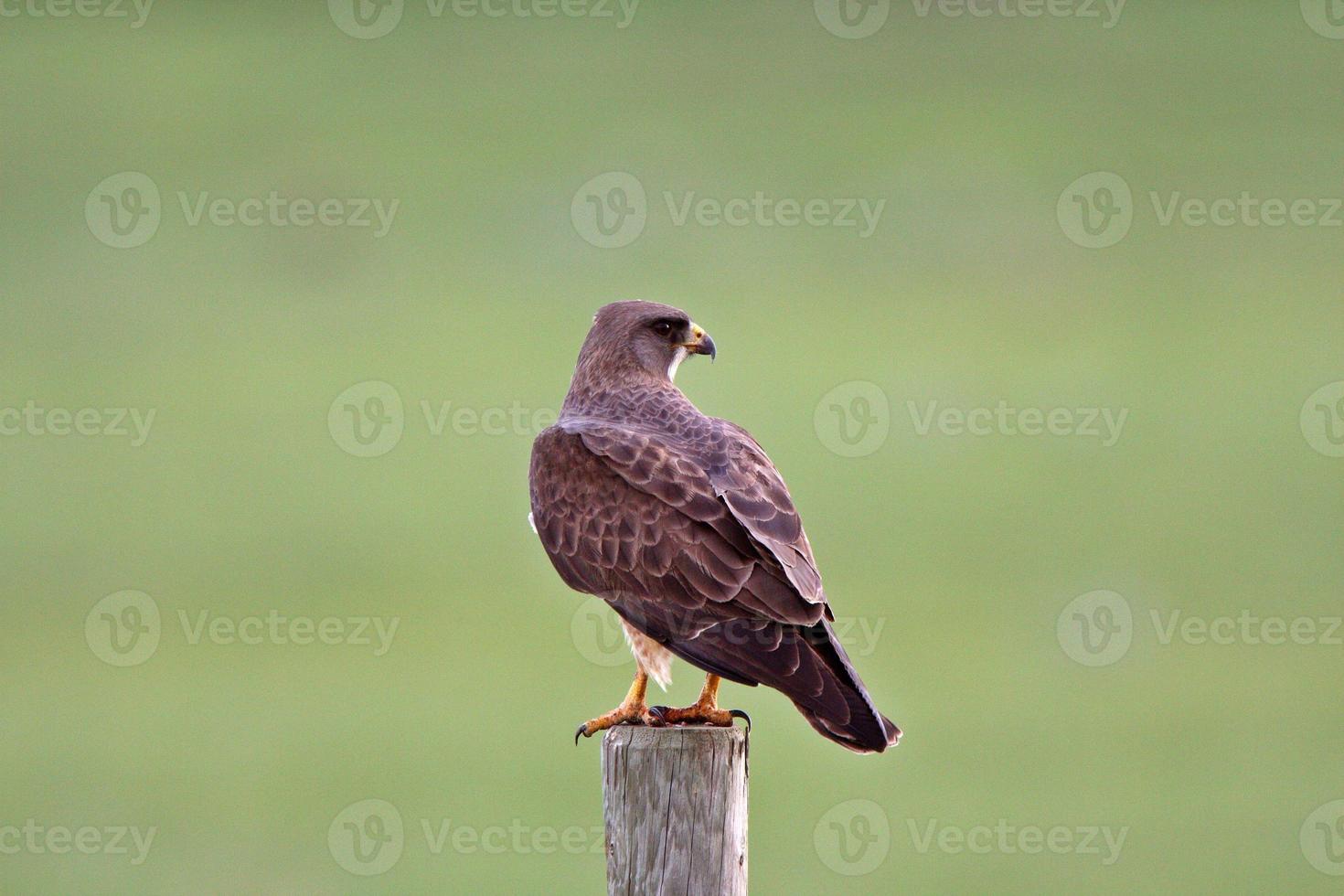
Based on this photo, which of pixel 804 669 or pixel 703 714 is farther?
pixel 703 714

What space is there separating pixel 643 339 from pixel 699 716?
7.29ft

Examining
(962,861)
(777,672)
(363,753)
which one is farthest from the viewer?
(363,753)

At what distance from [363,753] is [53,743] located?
422 centimetres

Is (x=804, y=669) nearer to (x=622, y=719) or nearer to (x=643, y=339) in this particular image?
(x=622, y=719)

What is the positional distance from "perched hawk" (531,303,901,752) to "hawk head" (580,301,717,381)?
266 millimetres

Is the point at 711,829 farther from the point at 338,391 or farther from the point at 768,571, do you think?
the point at 338,391

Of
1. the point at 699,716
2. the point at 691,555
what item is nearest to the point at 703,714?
the point at 699,716

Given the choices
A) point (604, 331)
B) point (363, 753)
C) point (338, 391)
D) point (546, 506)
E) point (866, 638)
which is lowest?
point (546, 506)

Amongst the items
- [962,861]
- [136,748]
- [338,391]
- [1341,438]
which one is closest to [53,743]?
[136,748]

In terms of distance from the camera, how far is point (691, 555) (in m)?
5.38

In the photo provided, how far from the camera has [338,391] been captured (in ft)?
87.9

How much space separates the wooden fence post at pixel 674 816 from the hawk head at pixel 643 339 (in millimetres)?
2552

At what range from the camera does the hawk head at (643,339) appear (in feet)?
22.3

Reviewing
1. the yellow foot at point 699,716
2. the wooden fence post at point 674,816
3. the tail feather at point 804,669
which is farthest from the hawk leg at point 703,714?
the wooden fence post at point 674,816
